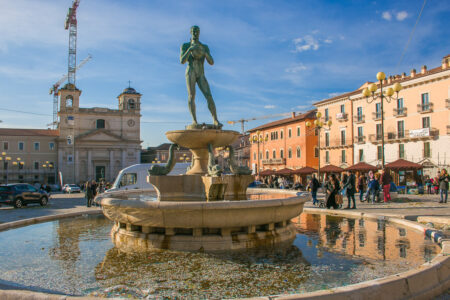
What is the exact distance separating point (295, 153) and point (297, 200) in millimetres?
50869

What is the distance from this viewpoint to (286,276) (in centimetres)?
495

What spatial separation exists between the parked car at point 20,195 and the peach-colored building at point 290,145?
32419 mm

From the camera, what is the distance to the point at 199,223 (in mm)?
6164

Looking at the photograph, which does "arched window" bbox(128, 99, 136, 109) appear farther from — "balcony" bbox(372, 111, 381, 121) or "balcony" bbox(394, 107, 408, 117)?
"balcony" bbox(394, 107, 408, 117)

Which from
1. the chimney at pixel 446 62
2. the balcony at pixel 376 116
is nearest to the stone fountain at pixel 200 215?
the chimney at pixel 446 62

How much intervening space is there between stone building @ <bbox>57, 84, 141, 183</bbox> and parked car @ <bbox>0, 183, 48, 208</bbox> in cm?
5391

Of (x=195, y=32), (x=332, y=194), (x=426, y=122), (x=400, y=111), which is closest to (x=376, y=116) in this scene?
(x=400, y=111)

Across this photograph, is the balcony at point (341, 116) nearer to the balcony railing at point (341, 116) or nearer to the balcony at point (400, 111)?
the balcony railing at point (341, 116)

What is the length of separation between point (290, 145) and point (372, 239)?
51385 mm

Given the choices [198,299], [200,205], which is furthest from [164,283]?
[200,205]

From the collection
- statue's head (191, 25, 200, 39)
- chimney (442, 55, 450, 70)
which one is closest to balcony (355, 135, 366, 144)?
chimney (442, 55, 450, 70)

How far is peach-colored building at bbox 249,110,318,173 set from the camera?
54.8m

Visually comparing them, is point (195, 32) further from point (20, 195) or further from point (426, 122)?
point (426, 122)

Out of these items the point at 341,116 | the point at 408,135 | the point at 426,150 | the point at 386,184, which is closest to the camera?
the point at 386,184
